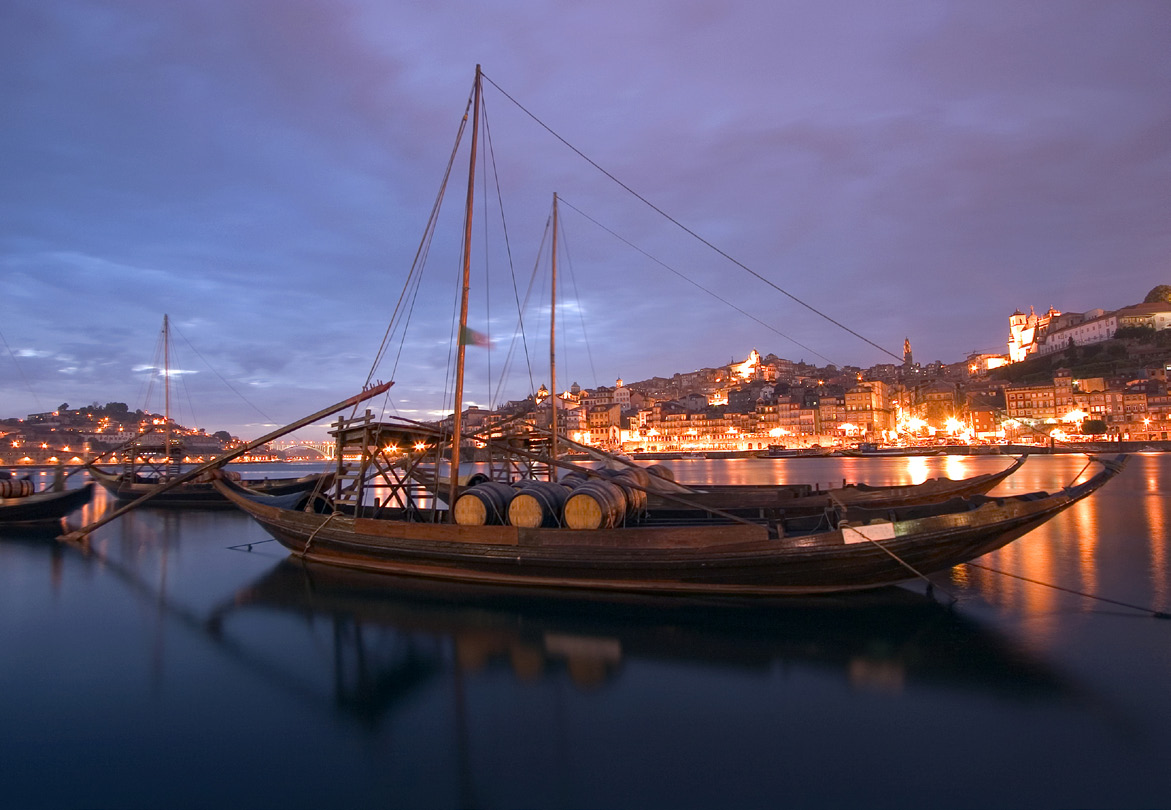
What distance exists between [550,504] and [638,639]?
329 cm

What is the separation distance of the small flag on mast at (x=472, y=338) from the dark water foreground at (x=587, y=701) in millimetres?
4551

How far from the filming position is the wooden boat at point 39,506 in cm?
2236

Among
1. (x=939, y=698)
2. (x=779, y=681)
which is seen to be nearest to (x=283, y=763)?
(x=779, y=681)

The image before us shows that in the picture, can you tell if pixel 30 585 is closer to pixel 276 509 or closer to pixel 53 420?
pixel 276 509

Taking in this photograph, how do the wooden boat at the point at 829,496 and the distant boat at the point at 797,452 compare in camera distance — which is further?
the distant boat at the point at 797,452

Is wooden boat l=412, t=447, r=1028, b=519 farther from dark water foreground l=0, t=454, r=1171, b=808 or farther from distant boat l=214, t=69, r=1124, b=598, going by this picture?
dark water foreground l=0, t=454, r=1171, b=808

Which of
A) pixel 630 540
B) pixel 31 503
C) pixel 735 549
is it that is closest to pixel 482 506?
pixel 630 540

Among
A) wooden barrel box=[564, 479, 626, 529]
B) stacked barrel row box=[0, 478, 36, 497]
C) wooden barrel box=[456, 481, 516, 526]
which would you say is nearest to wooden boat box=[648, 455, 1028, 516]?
wooden barrel box=[564, 479, 626, 529]

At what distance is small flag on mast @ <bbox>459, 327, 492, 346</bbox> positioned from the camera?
12.1m

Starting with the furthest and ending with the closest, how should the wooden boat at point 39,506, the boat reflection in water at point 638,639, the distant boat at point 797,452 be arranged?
the distant boat at point 797,452
the wooden boat at point 39,506
the boat reflection in water at point 638,639

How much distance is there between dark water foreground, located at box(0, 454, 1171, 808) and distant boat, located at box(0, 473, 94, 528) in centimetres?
1331

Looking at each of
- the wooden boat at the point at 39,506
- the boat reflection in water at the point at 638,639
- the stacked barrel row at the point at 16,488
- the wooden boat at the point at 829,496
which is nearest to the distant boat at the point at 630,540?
the boat reflection in water at the point at 638,639

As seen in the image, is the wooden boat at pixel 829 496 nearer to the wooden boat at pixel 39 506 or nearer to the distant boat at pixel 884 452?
the wooden boat at pixel 39 506

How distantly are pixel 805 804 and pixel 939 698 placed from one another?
2590 mm
